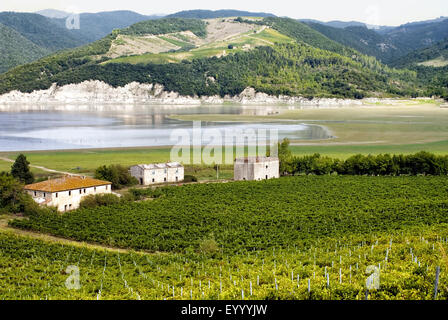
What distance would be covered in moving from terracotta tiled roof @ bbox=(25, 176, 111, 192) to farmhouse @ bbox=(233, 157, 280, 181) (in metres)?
16.3

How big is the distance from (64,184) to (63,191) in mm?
1191

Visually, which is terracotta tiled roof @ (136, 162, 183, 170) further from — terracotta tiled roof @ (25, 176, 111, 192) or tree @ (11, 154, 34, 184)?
tree @ (11, 154, 34, 184)

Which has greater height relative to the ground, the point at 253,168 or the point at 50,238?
the point at 253,168

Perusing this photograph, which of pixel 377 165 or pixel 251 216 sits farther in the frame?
pixel 377 165

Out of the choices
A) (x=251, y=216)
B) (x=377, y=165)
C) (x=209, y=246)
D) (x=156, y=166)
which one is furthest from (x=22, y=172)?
(x=377, y=165)

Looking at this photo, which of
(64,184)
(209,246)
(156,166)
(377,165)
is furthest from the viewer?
(377,165)

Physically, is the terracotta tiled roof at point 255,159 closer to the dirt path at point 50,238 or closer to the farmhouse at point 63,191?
the farmhouse at point 63,191

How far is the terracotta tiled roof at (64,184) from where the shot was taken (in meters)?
42.2

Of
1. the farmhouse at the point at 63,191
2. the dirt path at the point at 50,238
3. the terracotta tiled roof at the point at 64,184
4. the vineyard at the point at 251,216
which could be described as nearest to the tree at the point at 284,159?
the vineyard at the point at 251,216

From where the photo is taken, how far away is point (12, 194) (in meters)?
42.5

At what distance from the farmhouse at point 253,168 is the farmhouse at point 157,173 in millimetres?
6435

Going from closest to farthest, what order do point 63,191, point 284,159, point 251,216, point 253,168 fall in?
point 251,216, point 63,191, point 253,168, point 284,159

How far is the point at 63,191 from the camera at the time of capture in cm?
4200

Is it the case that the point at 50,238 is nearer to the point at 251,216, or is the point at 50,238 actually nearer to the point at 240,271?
the point at 251,216
